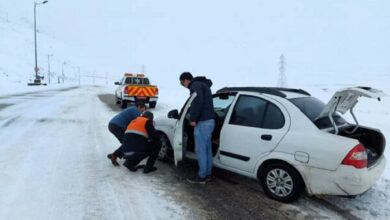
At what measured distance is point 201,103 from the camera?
515 cm

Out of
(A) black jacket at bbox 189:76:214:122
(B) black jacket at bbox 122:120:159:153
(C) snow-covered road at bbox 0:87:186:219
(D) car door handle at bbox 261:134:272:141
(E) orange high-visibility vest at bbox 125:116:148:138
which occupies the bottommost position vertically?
(C) snow-covered road at bbox 0:87:186:219

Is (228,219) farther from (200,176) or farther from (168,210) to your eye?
(200,176)

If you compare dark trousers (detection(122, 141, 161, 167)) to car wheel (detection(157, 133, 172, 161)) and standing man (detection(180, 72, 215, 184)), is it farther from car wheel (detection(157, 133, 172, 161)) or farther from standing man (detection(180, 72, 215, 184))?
standing man (detection(180, 72, 215, 184))

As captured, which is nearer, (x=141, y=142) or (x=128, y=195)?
(x=128, y=195)

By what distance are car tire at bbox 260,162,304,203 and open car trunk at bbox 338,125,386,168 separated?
1048 millimetres

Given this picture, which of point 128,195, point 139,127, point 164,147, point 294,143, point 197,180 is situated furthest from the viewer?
point 164,147

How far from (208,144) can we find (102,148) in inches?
124

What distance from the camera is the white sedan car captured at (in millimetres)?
4160

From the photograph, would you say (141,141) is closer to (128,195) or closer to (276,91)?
(128,195)

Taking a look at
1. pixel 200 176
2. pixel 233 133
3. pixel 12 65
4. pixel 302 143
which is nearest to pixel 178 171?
pixel 200 176

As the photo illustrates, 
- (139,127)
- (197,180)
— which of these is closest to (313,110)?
(197,180)

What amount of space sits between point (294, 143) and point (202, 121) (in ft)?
4.67

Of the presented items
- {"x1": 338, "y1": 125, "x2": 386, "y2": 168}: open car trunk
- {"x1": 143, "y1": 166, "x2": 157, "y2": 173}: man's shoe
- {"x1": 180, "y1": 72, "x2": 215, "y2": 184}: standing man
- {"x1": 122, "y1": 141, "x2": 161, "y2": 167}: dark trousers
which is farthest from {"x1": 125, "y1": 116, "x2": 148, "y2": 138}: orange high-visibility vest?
{"x1": 338, "y1": 125, "x2": 386, "y2": 168}: open car trunk

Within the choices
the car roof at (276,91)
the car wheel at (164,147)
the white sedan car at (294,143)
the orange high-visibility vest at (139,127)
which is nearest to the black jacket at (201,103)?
the white sedan car at (294,143)
